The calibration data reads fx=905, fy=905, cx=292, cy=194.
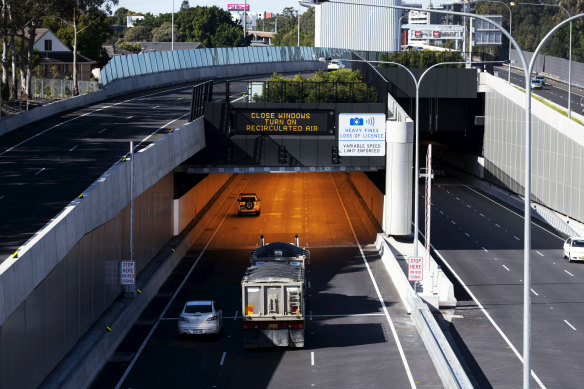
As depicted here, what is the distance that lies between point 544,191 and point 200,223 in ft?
81.7

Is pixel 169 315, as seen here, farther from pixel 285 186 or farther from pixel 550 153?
pixel 285 186

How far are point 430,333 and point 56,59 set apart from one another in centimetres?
9799

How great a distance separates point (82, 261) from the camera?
98.5 feet

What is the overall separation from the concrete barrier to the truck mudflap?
461 centimetres

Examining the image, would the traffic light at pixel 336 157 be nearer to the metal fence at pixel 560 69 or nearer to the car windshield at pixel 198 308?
the car windshield at pixel 198 308

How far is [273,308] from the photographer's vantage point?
31.1 metres

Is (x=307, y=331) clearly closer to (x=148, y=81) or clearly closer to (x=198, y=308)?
(x=198, y=308)

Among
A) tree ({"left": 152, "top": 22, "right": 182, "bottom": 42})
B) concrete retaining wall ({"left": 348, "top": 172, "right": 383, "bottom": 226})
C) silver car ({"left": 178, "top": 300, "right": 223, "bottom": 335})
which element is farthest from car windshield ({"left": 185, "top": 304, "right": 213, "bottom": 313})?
tree ({"left": 152, "top": 22, "right": 182, "bottom": 42})

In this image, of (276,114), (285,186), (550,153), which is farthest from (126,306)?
(285,186)

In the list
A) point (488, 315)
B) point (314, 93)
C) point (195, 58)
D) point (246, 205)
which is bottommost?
point (488, 315)

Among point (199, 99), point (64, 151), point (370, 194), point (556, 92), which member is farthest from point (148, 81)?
point (556, 92)

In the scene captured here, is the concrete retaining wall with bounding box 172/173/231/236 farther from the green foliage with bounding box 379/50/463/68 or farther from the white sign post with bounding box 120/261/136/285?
the green foliage with bounding box 379/50/463/68

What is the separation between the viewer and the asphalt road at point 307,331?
93.0ft

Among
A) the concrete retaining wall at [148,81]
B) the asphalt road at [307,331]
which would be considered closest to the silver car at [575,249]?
the asphalt road at [307,331]
